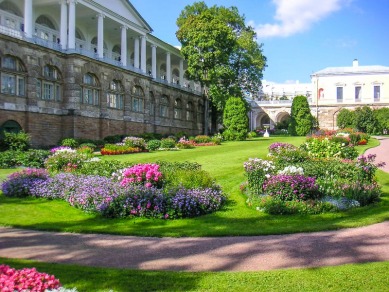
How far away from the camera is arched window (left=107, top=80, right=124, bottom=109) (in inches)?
1403

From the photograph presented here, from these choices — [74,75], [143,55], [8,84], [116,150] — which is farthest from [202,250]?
[143,55]

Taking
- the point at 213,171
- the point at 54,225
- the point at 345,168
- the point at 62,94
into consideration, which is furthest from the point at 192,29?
the point at 54,225

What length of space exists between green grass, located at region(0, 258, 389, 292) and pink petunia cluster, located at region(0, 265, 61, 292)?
1182mm

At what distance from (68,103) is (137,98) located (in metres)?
10.5

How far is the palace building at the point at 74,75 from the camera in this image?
26.9 meters

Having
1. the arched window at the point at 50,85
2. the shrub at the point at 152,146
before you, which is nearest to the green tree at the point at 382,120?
the shrub at the point at 152,146

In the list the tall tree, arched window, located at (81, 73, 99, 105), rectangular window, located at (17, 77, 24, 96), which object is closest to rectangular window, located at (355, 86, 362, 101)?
the tall tree

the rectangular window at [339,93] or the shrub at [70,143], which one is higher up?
the rectangular window at [339,93]

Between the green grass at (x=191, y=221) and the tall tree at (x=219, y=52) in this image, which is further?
the tall tree at (x=219, y=52)

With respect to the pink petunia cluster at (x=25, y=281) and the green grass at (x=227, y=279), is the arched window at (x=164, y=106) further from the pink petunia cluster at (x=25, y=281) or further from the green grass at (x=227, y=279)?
the pink petunia cluster at (x=25, y=281)

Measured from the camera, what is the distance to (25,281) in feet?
12.0

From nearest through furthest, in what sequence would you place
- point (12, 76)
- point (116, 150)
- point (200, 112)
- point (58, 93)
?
1. point (116, 150)
2. point (12, 76)
3. point (58, 93)
4. point (200, 112)

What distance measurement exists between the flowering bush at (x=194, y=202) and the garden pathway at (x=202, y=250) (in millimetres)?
1864

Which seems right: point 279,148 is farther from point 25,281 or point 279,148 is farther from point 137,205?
point 25,281
